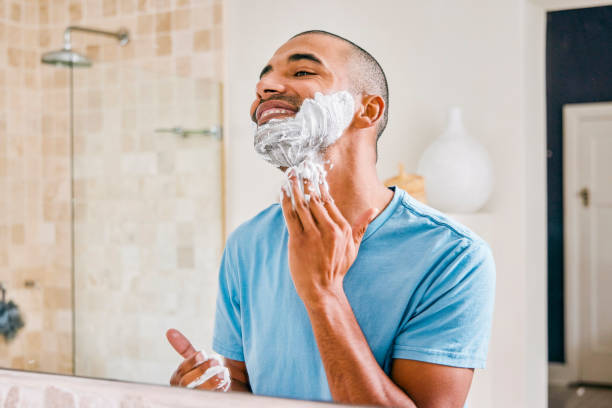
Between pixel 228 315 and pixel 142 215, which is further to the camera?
pixel 142 215

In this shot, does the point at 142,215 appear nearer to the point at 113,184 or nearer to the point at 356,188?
the point at 113,184

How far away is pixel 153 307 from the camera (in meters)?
1.25

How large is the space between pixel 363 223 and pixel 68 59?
→ 79cm

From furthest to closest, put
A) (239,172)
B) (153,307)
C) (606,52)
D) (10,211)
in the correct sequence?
1. (10,211)
2. (153,307)
3. (239,172)
4. (606,52)

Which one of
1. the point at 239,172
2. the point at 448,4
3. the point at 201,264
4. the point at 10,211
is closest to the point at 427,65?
the point at 448,4

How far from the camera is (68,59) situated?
1346 mm

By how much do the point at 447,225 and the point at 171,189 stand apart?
0.58 meters

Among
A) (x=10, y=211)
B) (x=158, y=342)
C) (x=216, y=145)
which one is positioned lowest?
(x=158, y=342)

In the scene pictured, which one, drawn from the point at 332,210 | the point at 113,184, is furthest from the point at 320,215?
the point at 113,184

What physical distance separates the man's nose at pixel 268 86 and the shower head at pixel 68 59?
0.48 m

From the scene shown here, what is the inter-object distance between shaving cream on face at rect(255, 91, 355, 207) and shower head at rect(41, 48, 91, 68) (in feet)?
1.80

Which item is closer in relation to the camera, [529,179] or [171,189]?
[529,179]

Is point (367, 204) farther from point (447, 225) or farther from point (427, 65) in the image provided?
point (427, 65)

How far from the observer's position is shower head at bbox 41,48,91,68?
1342 millimetres
